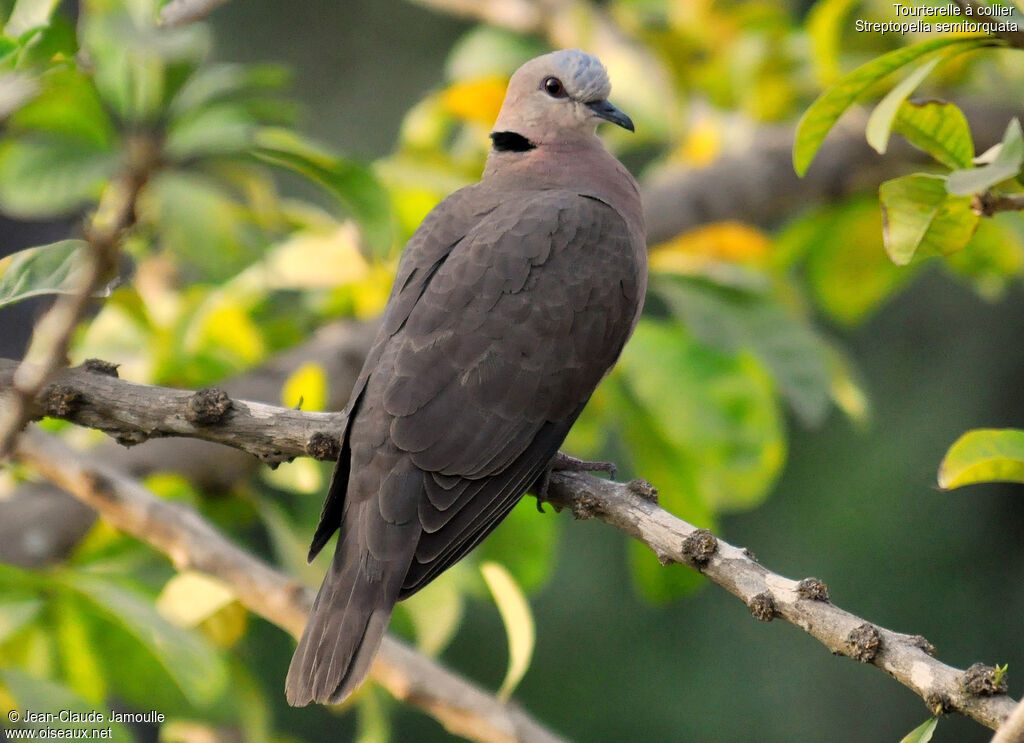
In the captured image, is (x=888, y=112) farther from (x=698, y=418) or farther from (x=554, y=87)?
(x=554, y=87)

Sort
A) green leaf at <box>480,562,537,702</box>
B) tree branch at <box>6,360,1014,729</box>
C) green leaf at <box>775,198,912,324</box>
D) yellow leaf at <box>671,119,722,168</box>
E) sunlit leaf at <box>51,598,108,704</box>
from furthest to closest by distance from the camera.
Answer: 1. yellow leaf at <box>671,119,722,168</box>
2. green leaf at <box>775,198,912,324</box>
3. sunlit leaf at <box>51,598,108,704</box>
4. green leaf at <box>480,562,537,702</box>
5. tree branch at <box>6,360,1014,729</box>

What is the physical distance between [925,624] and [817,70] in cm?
319

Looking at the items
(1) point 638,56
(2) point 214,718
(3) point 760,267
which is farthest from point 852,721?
(2) point 214,718

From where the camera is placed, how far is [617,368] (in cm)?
276

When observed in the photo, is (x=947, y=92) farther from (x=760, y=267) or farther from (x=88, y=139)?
(x=88, y=139)

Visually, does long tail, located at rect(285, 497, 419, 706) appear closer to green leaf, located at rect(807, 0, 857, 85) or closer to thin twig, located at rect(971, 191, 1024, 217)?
thin twig, located at rect(971, 191, 1024, 217)

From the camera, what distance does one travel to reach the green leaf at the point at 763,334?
259cm

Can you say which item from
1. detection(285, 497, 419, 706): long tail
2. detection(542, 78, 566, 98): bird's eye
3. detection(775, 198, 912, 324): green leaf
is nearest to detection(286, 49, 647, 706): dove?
detection(285, 497, 419, 706): long tail

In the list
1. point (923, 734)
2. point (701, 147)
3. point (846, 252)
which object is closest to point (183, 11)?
point (923, 734)

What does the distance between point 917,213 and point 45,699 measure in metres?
1.59

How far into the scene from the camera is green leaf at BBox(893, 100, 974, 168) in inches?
59.9

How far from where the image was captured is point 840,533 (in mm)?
5176

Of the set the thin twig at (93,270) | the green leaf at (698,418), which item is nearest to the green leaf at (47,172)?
the green leaf at (698,418)

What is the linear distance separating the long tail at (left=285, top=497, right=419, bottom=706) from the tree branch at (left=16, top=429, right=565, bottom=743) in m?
0.19
